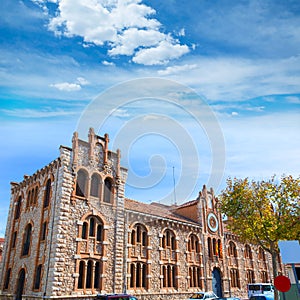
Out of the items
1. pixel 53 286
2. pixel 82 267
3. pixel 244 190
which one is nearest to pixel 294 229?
pixel 244 190

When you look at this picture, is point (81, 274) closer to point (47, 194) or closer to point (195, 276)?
point (47, 194)

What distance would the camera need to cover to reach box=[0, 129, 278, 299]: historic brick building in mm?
23719

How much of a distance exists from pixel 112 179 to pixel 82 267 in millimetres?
8441

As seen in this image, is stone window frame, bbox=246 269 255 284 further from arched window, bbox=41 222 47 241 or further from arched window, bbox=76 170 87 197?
arched window, bbox=41 222 47 241

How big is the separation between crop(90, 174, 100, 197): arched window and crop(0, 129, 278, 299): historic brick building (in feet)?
0.30

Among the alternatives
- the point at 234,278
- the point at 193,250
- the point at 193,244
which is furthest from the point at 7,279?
the point at 234,278

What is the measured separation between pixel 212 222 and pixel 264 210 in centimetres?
1382

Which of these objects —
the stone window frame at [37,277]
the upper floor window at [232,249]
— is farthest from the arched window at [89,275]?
the upper floor window at [232,249]

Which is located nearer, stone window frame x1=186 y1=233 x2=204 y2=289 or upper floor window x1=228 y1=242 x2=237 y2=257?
stone window frame x1=186 y1=233 x2=204 y2=289

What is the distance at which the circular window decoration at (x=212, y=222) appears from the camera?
3834 cm

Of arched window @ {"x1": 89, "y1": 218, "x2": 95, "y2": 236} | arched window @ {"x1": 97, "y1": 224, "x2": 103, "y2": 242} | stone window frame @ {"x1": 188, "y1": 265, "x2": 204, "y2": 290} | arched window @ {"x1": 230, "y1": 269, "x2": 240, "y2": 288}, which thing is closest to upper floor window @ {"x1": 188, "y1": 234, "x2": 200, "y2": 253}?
stone window frame @ {"x1": 188, "y1": 265, "x2": 204, "y2": 290}

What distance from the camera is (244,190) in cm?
2642

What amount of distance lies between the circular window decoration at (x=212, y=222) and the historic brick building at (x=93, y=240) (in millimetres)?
2225

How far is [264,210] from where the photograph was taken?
25.9m
